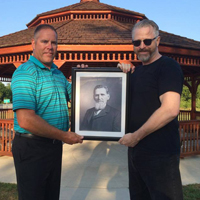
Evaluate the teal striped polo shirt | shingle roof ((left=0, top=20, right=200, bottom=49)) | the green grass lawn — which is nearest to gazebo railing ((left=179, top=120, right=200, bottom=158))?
the green grass lawn

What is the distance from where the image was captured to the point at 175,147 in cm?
184

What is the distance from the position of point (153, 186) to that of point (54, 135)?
101 cm

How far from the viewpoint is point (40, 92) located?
1.84 m

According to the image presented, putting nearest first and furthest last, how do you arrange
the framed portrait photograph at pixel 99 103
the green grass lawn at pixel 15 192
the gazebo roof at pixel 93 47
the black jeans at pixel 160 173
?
the black jeans at pixel 160 173 < the framed portrait photograph at pixel 99 103 < the green grass lawn at pixel 15 192 < the gazebo roof at pixel 93 47

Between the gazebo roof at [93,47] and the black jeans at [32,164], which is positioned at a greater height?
the gazebo roof at [93,47]

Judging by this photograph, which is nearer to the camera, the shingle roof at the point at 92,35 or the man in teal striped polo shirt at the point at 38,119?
the man in teal striped polo shirt at the point at 38,119

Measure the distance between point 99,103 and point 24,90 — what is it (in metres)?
0.72

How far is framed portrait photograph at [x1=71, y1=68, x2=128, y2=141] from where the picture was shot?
6.47 feet

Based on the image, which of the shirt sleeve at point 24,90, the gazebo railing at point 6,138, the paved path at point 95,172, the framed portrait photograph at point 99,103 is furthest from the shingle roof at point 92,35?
the shirt sleeve at point 24,90

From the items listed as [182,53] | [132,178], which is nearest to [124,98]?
[132,178]

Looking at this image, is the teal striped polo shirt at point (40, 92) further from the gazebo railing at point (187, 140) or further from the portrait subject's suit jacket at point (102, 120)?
the gazebo railing at point (187, 140)

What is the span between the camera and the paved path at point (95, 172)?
→ 3713 millimetres

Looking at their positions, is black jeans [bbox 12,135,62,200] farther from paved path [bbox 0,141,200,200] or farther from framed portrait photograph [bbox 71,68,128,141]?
paved path [bbox 0,141,200,200]

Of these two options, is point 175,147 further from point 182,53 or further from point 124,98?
point 182,53
